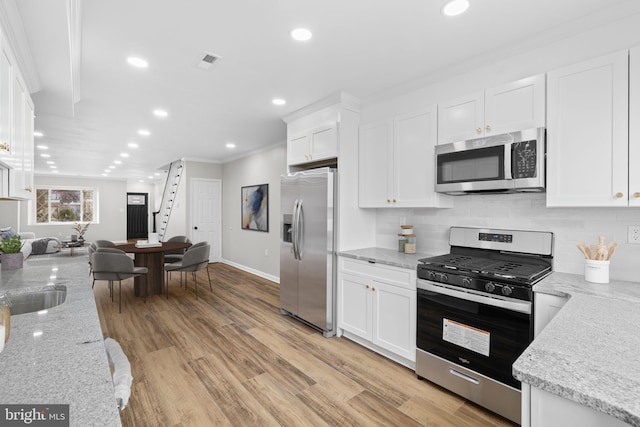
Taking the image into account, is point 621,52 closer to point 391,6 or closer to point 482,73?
point 482,73

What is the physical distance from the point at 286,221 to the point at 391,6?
8.04 feet

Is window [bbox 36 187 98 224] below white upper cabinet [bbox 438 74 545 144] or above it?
below

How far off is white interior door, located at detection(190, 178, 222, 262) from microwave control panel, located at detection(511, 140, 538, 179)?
6.50 metres

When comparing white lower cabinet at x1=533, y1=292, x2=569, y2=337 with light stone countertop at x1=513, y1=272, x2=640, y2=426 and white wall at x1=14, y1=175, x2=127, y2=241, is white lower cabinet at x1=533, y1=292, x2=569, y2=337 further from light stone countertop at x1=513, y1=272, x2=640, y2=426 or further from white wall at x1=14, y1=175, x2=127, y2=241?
white wall at x1=14, y1=175, x2=127, y2=241

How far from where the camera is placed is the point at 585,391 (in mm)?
787

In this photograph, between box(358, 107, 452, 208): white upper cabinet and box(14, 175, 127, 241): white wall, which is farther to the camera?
box(14, 175, 127, 241): white wall

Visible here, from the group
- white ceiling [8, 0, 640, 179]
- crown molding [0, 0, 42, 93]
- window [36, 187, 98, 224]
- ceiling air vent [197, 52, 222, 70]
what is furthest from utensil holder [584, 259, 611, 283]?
window [36, 187, 98, 224]

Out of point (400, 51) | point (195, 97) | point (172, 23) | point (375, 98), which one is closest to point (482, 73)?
point (400, 51)

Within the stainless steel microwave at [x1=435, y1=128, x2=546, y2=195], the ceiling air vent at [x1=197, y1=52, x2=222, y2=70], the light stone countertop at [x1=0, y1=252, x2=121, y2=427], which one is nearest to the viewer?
the light stone countertop at [x1=0, y1=252, x2=121, y2=427]

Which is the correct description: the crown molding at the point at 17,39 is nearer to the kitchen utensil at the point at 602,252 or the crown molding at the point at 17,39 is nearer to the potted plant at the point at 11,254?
the potted plant at the point at 11,254

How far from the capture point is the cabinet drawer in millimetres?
2570

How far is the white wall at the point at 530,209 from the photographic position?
1.99 metres

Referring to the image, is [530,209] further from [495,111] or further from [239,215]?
[239,215]

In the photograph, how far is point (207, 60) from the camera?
255 centimetres
